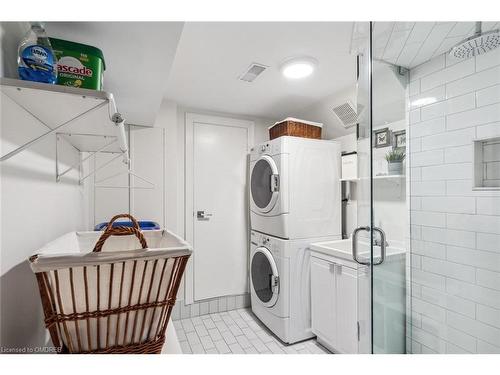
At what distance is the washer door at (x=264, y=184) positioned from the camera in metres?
2.33

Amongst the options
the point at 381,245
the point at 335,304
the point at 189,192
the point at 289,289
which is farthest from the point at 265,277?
the point at 381,245

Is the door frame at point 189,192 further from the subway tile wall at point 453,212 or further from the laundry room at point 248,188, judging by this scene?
the subway tile wall at point 453,212

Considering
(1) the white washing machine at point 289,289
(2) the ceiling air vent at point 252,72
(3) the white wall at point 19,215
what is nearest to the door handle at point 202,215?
(1) the white washing machine at point 289,289

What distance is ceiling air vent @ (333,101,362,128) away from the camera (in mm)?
2363

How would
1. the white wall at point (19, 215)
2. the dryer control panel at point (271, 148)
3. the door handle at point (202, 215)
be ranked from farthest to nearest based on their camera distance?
the door handle at point (202, 215) < the dryer control panel at point (271, 148) < the white wall at point (19, 215)

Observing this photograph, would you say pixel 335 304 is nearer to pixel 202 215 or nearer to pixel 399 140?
pixel 399 140

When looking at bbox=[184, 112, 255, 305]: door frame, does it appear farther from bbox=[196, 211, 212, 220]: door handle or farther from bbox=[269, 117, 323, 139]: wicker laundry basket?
bbox=[269, 117, 323, 139]: wicker laundry basket

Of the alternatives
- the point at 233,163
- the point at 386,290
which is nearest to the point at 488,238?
the point at 386,290

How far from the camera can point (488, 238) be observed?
119 cm

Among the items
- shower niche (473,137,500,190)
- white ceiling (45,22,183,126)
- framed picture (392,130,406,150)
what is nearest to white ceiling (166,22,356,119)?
white ceiling (45,22,183,126)

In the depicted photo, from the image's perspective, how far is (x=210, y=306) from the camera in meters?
2.86

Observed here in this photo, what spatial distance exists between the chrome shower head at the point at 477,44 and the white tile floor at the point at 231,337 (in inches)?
88.4

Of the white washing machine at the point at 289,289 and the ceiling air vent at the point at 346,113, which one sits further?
the ceiling air vent at the point at 346,113
